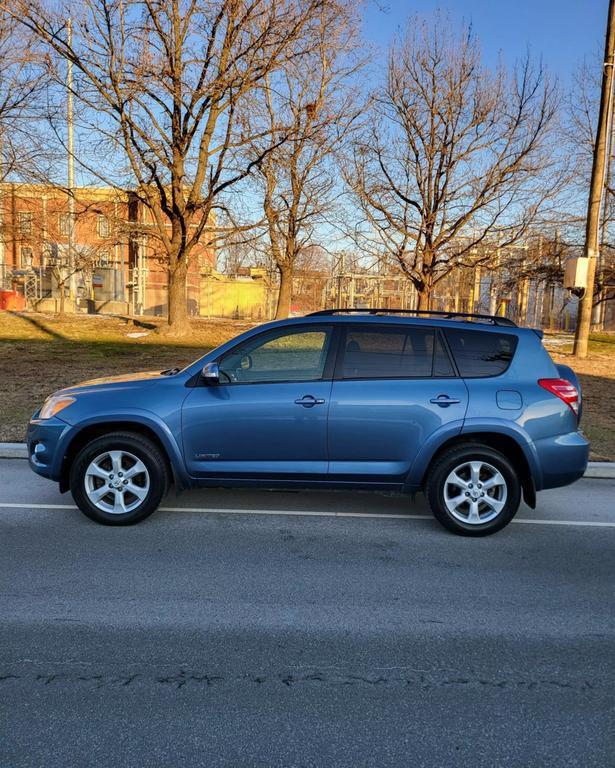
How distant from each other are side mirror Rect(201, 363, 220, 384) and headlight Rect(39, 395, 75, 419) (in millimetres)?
1115

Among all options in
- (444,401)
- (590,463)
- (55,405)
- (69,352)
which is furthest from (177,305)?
(444,401)

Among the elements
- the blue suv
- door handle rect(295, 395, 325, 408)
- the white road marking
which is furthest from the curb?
door handle rect(295, 395, 325, 408)

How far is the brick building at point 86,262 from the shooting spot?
74.2 feet

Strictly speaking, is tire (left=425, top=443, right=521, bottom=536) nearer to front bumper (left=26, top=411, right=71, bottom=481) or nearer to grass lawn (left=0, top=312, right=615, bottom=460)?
front bumper (left=26, top=411, right=71, bottom=481)

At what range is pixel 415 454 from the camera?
16.3ft

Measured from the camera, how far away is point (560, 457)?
4973 mm

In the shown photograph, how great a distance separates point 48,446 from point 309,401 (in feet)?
7.05

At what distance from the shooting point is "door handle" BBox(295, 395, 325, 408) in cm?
500

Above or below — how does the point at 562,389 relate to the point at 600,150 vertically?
below

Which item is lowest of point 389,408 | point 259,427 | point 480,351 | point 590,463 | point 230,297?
point 590,463

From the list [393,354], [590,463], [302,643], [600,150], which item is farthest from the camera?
[600,150]

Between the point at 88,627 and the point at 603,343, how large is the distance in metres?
23.4

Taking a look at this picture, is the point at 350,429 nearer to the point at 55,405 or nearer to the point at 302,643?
the point at 302,643

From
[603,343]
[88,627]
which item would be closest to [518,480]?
[88,627]
